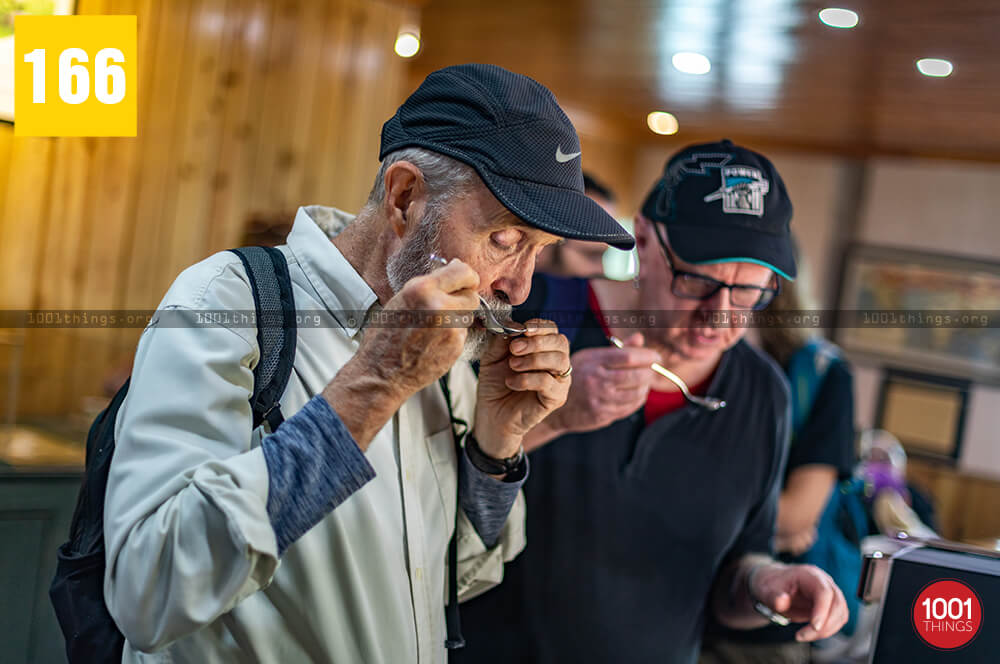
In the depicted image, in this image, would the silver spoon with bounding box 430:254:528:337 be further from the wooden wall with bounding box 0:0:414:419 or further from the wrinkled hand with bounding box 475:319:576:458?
the wooden wall with bounding box 0:0:414:419

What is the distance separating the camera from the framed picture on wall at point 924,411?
554 centimetres

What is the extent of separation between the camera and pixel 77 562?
3.04ft

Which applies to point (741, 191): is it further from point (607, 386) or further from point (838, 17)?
point (838, 17)

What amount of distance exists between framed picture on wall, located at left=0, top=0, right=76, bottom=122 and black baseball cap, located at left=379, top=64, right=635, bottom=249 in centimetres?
61

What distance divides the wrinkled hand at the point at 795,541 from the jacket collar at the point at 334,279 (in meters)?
1.62

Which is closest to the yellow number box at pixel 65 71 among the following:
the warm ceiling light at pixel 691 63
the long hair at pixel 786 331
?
the long hair at pixel 786 331

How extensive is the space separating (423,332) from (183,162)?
4.84 feet

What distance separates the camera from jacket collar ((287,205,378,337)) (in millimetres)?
1092

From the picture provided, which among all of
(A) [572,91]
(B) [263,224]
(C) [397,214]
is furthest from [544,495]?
(A) [572,91]

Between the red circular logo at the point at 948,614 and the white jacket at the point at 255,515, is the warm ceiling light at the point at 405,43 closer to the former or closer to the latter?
the white jacket at the point at 255,515

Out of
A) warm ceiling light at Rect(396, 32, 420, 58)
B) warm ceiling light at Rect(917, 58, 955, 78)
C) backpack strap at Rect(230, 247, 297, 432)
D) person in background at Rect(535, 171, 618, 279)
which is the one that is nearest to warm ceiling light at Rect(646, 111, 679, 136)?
person in background at Rect(535, 171, 618, 279)

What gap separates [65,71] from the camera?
1.24m

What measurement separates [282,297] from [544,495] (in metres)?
0.76

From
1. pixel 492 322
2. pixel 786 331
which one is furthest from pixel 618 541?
pixel 786 331
